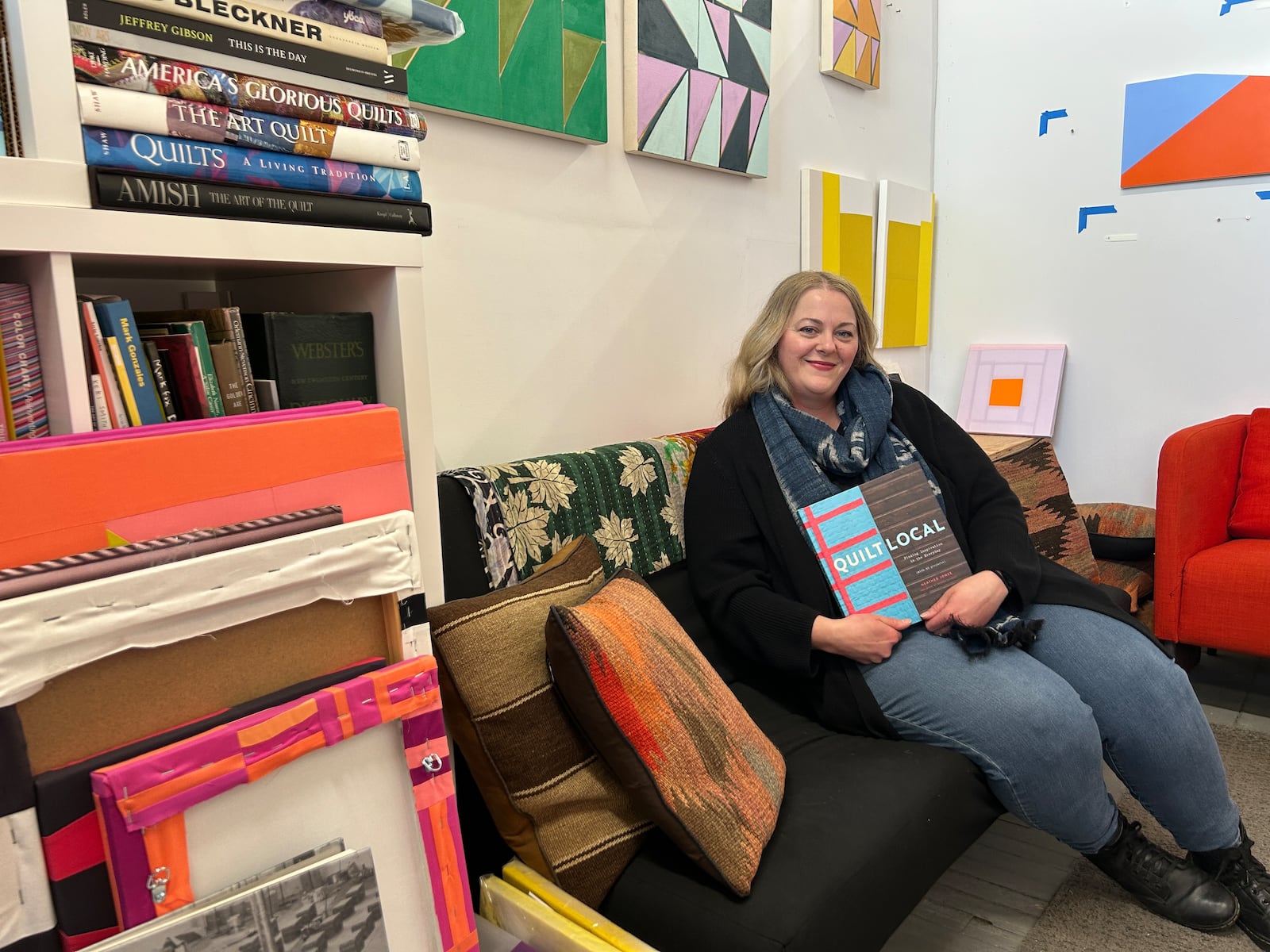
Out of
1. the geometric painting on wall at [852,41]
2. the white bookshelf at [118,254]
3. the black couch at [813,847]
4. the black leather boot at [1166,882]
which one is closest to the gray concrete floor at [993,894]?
the black leather boot at [1166,882]

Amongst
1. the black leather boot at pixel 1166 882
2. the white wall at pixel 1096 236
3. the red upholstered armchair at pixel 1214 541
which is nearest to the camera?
the black leather boot at pixel 1166 882

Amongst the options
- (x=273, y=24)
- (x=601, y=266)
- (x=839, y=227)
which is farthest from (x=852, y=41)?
(x=273, y=24)

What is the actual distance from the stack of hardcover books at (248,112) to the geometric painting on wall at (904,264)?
93.4 inches

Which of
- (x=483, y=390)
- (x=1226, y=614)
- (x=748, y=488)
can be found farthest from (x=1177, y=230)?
(x=483, y=390)

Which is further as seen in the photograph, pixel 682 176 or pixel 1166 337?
pixel 1166 337

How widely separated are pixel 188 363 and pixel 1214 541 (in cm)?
275

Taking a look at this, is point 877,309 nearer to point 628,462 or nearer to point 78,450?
point 628,462

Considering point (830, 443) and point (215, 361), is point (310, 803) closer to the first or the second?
point (215, 361)

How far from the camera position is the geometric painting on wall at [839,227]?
2.74 metres

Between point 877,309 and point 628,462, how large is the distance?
169 centimetres

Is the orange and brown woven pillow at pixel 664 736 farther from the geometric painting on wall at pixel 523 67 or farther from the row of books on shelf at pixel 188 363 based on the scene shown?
the geometric painting on wall at pixel 523 67

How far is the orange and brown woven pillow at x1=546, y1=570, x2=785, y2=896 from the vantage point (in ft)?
3.79

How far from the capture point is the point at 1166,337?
3061mm

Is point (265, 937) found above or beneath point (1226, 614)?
above
